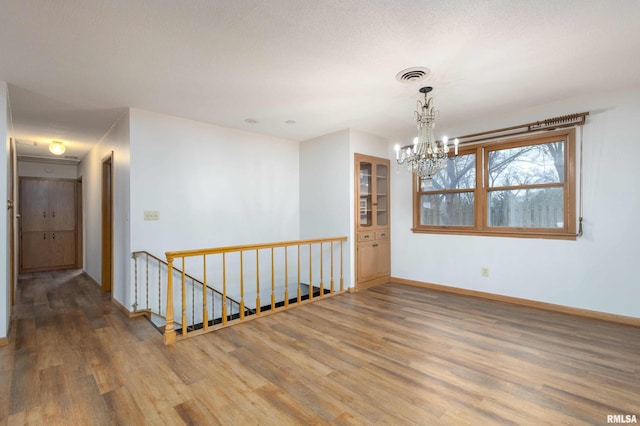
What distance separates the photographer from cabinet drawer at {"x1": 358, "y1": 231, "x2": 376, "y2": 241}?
4654 mm

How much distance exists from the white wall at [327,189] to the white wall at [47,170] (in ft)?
17.5

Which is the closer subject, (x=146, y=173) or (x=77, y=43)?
(x=77, y=43)

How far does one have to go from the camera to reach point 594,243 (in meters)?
3.37

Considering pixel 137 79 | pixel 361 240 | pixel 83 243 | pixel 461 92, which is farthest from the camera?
pixel 83 243

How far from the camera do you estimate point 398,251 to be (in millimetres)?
5090

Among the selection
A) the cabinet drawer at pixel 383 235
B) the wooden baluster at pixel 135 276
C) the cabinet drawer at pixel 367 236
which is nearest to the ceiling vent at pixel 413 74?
the cabinet drawer at pixel 367 236

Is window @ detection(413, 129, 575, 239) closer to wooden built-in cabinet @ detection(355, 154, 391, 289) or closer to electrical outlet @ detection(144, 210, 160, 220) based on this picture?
wooden built-in cabinet @ detection(355, 154, 391, 289)

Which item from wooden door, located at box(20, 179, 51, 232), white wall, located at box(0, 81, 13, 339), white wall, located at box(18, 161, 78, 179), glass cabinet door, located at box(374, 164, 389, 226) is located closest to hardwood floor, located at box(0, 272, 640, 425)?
white wall, located at box(0, 81, 13, 339)

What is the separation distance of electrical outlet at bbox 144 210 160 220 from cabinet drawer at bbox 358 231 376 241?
2.77m

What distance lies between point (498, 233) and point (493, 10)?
9.65ft

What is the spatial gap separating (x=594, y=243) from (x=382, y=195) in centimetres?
273

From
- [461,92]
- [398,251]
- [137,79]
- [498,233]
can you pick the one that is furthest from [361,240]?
[137,79]

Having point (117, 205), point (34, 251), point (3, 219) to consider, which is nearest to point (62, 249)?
point (34, 251)

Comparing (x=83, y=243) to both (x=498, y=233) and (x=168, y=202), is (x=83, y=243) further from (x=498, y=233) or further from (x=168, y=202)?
(x=498, y=233)
